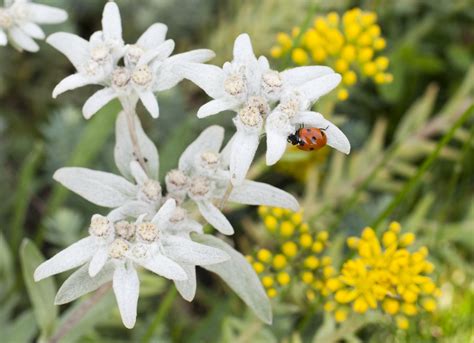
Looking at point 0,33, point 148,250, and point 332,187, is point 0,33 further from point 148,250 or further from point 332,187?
point 332,187

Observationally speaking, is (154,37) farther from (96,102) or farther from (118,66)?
(96,102)

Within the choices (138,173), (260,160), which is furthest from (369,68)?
(138,173)

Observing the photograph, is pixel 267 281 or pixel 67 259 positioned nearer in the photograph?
pixel 67 259

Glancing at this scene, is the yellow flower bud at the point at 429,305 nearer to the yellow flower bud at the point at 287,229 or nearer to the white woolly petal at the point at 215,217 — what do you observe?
the yellow flower bud at the point at 287,229

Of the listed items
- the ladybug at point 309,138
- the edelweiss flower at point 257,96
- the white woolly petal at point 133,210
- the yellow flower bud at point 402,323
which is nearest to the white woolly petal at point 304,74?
the edelweiss flower at point 257,96

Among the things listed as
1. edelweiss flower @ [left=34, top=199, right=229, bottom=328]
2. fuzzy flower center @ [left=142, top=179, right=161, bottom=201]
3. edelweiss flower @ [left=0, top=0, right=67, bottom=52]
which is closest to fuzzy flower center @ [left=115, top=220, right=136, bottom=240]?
edelweiss flower @ [left=34, top=199, right=229, bottom=328]

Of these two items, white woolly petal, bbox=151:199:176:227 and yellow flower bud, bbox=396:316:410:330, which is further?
yellow flower bud, bbox=396:316:410:330

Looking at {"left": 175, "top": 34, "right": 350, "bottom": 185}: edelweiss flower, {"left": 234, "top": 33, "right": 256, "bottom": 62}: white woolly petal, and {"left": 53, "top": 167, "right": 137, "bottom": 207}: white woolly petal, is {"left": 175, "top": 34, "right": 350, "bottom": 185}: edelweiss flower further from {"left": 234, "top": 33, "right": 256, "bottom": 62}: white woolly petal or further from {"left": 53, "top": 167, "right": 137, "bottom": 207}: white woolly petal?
{"left": 53, "top": 167, "right": 137, "bottom": 207}: white woolly petal

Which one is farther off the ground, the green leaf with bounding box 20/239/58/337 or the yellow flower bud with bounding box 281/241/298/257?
the yellow flower bud with bounding box 281/241/298/257
